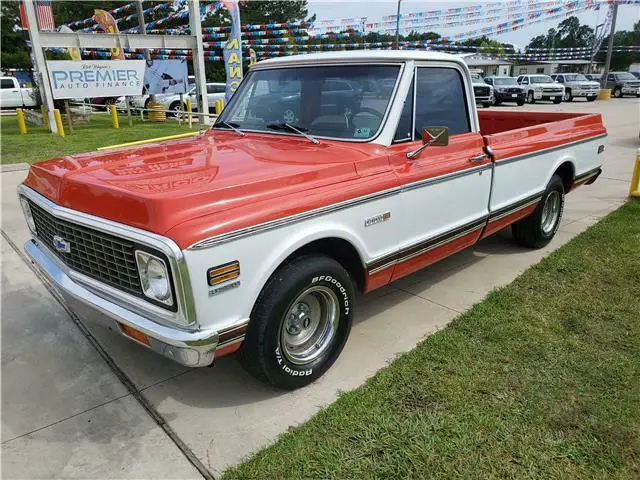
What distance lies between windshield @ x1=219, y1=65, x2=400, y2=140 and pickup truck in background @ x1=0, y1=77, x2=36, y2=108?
1158 inches

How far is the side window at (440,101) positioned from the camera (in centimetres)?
364

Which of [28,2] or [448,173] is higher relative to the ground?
[28,2]

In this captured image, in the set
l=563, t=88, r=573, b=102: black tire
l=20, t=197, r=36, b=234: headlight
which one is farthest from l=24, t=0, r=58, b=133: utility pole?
l=563, t=88, r=573, b=102: black tire

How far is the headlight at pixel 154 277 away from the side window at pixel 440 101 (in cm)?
215

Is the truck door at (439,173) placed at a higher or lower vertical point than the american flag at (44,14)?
lower

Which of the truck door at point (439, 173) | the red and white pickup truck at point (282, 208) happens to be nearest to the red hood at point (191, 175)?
the red and white pickup truck at point (282, 208)

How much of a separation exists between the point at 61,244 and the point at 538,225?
4521 millimetres

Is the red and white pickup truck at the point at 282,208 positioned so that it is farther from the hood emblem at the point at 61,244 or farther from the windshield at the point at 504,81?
the windshield at the point at 504,81

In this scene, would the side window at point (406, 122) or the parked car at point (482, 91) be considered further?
the parked car at point (482, 91)

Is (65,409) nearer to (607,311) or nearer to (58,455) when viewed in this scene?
(58,455)

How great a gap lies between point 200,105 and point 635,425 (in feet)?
58.6

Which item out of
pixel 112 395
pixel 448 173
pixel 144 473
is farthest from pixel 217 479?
pixel 448 173

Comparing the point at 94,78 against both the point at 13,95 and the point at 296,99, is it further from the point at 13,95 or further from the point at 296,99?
the point at 13,95

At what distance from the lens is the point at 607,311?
12.8ft
